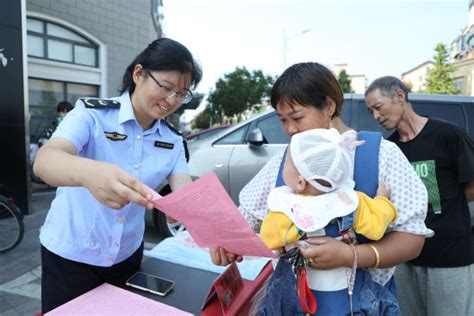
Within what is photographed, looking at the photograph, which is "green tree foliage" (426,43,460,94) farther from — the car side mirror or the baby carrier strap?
the baby carrier strap

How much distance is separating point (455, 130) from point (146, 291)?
5.47 ft

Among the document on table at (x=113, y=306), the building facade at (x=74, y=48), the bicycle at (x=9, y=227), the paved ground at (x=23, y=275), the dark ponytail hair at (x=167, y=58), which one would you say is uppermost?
the building facade at (x=74, y=48)

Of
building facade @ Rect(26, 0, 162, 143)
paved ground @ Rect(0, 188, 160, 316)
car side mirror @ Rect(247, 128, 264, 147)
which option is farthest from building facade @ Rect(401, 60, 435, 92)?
paved ground @ Rect(0, 188, 160, 316)

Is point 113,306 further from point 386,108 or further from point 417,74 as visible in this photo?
point 417,74

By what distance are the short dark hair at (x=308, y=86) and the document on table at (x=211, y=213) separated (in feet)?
1.58

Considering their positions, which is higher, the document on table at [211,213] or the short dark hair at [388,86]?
the short dark hair at [388,86]

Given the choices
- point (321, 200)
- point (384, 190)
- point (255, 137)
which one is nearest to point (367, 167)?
point (384, 190)

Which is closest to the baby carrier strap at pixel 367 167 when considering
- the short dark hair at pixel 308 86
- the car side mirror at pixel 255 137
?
the short dark hair at pixel 308 86

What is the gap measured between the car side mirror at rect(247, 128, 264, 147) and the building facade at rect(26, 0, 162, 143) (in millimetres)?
6616

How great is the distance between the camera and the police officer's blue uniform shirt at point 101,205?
127 centimetres

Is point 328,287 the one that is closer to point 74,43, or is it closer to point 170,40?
point 170,40

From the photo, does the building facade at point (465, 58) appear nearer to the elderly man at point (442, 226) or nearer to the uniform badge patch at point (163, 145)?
the elderly man at point (442, 226)

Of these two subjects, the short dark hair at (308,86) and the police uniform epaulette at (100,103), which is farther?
the police uniform epaulette at (100,103)

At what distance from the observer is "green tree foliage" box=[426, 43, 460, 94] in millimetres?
24828
